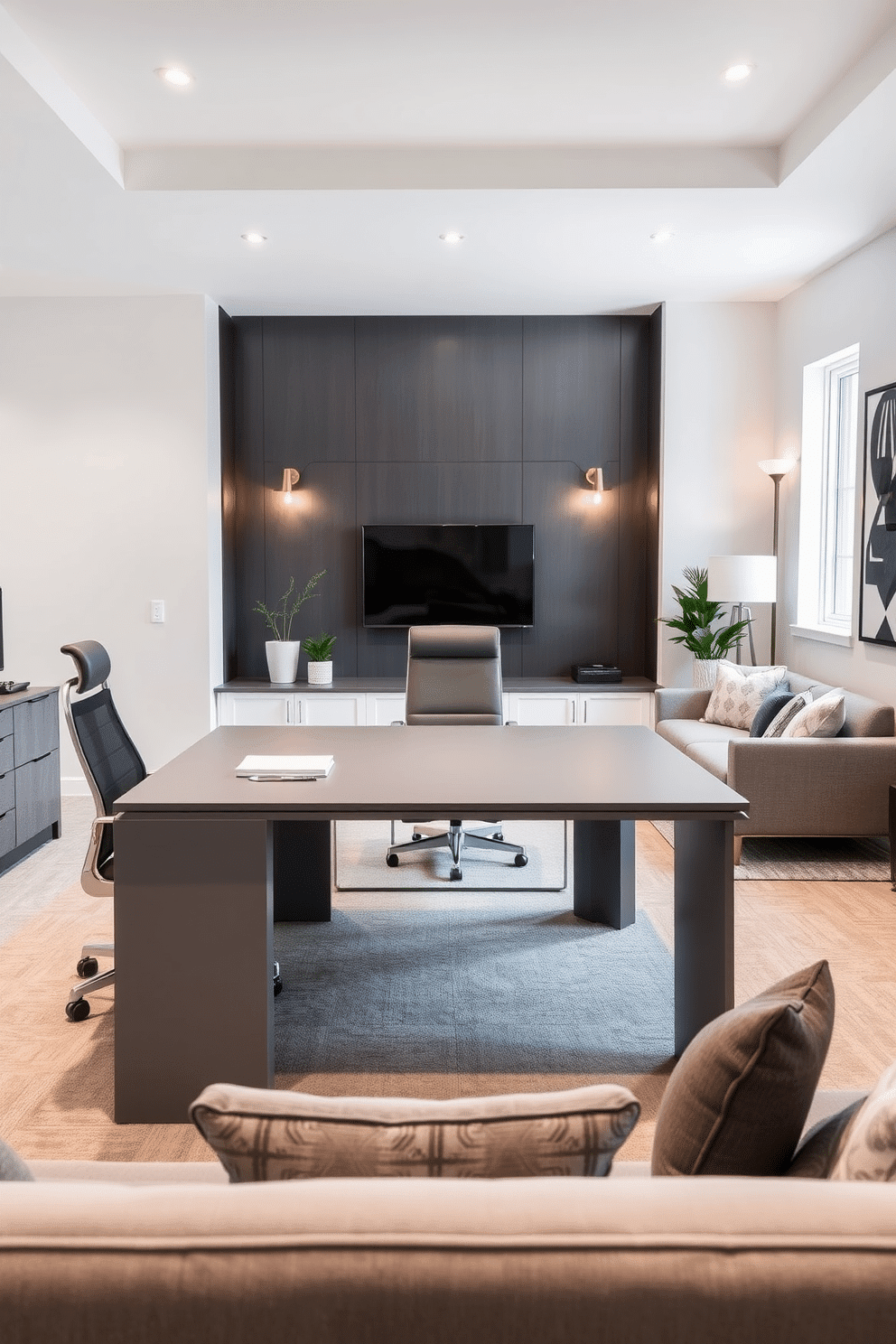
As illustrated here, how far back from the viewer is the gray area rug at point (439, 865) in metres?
4.43

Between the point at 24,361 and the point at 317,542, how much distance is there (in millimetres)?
1965

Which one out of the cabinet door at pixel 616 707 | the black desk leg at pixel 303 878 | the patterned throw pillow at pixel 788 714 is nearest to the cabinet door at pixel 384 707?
the cabinet door at pixel 616 707

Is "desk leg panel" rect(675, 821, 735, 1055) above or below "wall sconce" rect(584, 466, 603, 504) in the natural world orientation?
below

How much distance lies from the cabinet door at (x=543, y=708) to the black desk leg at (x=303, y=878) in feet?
8.41

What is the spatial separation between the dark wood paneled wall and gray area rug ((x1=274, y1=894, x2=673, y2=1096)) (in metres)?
2.93

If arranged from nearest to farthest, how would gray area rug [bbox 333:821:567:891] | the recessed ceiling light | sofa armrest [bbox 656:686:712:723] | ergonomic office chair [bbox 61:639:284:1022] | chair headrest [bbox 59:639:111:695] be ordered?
1. ergonomic office chair [bbox 61:639:284:1022]
2. chair headrest [bbox 59:639:111:695]
3. the recessed ceiling light
4. gray area rug [bbox 333:821:567:891]
5. sofa armrest [bbox 656:686:712:723]

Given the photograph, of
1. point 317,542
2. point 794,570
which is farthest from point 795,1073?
point 317,542

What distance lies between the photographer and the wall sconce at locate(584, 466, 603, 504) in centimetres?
663

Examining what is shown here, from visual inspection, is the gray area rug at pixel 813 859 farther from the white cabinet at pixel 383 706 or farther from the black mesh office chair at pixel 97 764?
the black mesh office chair at pixel 97 764

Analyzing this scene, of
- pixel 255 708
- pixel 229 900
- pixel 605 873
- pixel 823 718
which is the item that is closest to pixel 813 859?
pixel 823 718

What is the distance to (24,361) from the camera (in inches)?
241

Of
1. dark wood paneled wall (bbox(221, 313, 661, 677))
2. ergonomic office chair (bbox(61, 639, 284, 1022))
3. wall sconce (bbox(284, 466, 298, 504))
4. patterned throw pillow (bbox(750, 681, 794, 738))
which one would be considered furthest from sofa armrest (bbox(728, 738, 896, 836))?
wall sconce (bbox(284, 466, 298, 504))

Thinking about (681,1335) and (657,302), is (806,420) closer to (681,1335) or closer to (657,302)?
(657,302)

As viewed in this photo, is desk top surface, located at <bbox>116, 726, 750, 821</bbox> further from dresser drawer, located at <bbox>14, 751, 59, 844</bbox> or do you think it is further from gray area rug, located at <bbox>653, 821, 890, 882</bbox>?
dresser drawer, located at <bbox>14, 751, 59, 844</bbox>
